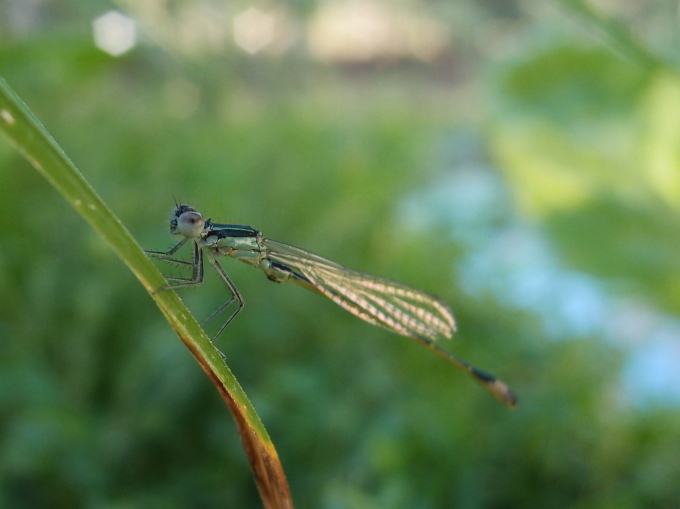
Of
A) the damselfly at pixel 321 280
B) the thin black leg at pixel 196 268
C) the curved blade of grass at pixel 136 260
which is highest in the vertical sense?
the damselfly at pixel 321 280

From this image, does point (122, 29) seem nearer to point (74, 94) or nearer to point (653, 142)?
point (74, 94)

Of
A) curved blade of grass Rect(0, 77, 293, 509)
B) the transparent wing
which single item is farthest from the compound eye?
curved blade of grass Rect(0, 77, 293, 509)

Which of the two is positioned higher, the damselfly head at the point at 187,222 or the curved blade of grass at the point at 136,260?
the damselfly head at the point at 187,222

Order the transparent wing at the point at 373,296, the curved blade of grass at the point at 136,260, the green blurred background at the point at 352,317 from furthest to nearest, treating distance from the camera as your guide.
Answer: the green blurred background at the point at 352,317
the transparent wing at the point at 373,296
the curved blade of grass at the point at 136,260

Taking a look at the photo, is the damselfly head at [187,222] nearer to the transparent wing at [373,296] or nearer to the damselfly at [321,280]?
the damselfly at [321,280]

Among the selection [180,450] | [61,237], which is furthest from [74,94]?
[180,450]

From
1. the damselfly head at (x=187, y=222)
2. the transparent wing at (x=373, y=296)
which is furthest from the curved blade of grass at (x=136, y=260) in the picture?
the transparent wing at (x=373, y=296)

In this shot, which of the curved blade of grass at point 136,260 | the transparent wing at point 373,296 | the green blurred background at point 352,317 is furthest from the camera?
the green blurred background at point 352,317
